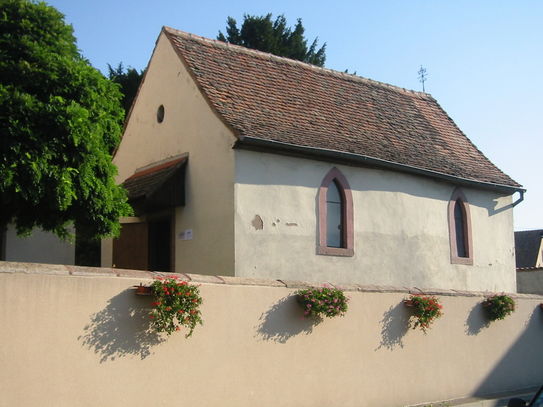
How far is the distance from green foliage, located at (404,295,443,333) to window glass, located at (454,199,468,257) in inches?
230

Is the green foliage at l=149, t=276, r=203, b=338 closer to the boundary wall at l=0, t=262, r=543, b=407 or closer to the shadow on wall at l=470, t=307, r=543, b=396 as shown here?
the boundary wall at l=0, t=262, r=543, b=407

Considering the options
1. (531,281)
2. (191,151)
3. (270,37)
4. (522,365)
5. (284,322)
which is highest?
(270,37)

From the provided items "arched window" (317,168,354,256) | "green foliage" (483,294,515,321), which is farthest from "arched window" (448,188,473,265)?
"green foliage" (483,294,515,321)

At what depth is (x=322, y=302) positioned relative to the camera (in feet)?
33.0

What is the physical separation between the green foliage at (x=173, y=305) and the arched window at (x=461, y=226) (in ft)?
34.2

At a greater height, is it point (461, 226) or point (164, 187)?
point (164, 187)

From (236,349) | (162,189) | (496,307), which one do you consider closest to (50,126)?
(236,349)

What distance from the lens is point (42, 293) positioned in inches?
288

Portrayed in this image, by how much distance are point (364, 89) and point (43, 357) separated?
44.6 ft

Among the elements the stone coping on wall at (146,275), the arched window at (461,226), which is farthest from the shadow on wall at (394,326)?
the arched window at (461,226)

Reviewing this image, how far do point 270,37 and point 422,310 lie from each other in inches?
866

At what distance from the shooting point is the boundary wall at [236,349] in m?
7.24

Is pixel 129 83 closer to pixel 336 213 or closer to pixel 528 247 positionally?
pixel 336 213

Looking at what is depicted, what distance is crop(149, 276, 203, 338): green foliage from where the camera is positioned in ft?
26.8
